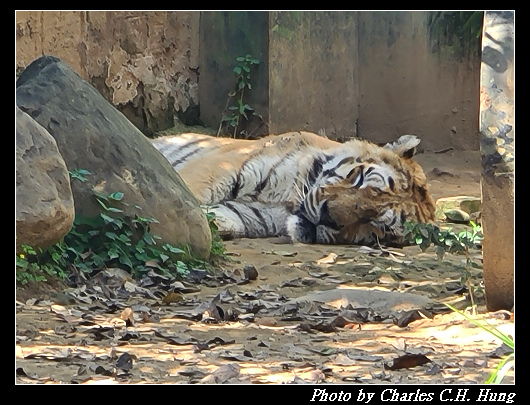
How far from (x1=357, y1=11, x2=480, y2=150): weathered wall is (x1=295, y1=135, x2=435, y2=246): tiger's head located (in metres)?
2.29

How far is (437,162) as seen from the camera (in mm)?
8969

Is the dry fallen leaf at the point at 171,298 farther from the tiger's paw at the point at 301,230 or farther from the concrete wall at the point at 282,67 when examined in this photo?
the concrete wall at the point at 282,67

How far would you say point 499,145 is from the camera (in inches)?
151

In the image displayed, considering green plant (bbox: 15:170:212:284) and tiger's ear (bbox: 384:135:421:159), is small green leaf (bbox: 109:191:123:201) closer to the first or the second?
green plant (bbox: 15:170:212:284)

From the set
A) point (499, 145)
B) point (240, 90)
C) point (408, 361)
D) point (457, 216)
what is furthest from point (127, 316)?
point (240, 90)

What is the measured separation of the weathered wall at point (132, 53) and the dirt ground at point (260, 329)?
11.5 ft

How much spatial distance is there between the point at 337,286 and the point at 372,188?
1.84m

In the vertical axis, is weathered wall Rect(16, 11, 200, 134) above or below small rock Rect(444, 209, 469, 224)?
above

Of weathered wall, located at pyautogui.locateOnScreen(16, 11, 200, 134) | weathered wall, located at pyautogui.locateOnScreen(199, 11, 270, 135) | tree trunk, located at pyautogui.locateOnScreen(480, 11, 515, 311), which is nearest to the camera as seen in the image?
tree trunk, located at pyautogui.locateOnScreen(480, 11, 515, 311)

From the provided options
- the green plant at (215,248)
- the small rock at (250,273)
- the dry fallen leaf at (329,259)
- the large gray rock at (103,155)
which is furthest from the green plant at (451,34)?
the small rock at (250,273)

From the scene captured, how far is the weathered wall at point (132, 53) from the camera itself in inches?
310

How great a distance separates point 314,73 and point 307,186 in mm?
2152

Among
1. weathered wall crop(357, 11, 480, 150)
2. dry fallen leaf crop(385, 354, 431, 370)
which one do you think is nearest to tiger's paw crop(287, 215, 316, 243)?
weathered wall crop(357, 11, 480, 150)

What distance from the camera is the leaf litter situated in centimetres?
322
